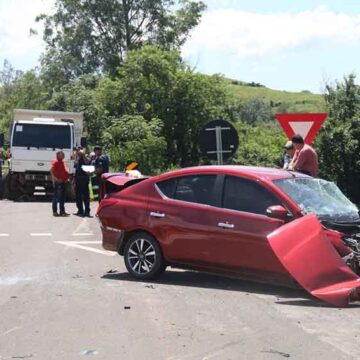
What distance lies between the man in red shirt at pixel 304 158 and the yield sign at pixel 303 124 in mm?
554

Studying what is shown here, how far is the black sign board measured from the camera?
13.5 metres

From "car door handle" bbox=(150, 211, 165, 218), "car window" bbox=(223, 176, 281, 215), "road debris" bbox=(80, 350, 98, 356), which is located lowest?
"road debris" bbox=(80, 350, 98, 356)

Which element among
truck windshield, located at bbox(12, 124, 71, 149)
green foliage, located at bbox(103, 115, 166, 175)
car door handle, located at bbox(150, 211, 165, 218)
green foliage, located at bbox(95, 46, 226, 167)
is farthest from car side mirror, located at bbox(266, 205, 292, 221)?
green foliage, located at bbox(95, 46, 226, 167)

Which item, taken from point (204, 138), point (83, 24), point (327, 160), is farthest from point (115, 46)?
point (204, 138)

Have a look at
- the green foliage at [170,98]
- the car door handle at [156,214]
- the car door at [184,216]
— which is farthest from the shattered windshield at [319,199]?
the green foliage at [170,98]

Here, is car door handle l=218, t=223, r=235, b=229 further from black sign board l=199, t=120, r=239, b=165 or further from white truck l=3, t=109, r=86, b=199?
white truck l=3, t=109, r=86, b=199

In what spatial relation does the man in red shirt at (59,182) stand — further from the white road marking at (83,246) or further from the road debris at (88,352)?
the road debris at (88,352)

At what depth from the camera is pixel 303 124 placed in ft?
39.0

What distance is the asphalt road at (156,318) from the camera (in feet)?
18.9

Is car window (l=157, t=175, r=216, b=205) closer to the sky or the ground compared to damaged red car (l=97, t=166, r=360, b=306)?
closer to the sky

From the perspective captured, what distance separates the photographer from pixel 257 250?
26.7 feet

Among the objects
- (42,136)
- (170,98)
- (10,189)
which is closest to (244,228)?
(42,136)

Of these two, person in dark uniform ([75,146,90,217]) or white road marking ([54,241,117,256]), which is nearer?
white road marking ([54,241,117,256])

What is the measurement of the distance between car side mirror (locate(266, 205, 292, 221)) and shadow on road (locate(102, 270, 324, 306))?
94 cm
